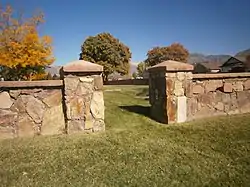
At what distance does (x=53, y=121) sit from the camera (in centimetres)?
442

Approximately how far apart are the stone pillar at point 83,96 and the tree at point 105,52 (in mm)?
34168

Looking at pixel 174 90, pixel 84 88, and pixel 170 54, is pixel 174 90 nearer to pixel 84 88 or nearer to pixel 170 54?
pixel 84 88

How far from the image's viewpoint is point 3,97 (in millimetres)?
4191

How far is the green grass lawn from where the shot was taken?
8.77 feet

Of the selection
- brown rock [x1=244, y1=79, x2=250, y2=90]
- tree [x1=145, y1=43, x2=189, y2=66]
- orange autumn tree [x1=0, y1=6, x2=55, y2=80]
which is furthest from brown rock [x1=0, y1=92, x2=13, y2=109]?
tree [x1=145, y1=43, x2=189, y2=66]

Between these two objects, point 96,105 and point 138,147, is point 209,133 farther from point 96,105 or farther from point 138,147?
point 96,105

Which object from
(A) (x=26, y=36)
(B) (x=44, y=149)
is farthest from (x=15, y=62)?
(B) (x=44, y=149)

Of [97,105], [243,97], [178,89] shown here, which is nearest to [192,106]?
[178,89]

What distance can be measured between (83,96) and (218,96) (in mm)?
3231

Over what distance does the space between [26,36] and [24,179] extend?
17505 mm

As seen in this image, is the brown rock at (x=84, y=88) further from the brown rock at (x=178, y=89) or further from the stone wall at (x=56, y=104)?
the brown rock at (x=178, y=89)

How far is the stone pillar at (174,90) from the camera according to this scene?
5.04 m

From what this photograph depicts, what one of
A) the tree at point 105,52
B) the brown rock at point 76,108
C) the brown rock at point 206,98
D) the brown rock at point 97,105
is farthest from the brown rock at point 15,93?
the tree at point 105,52

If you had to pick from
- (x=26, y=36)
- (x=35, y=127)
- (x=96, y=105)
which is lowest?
(x=35, y=127)
